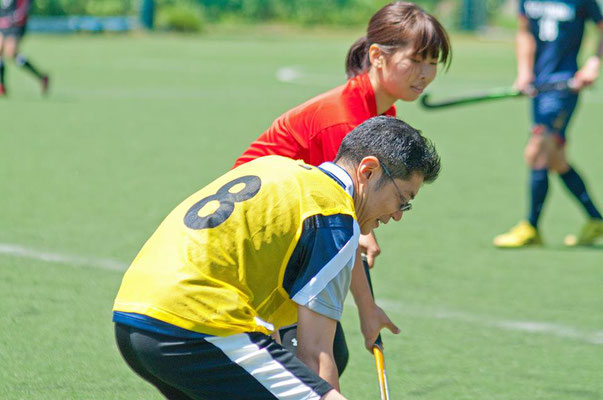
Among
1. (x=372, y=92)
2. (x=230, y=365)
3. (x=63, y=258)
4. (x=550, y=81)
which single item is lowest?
(x=63, y=258)

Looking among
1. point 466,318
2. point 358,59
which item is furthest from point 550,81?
point 358,59

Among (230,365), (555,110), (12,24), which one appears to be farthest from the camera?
(12,24)

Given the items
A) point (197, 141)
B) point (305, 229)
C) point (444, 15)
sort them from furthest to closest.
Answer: point (444, 15) < point (197, 141) < point (305, 229)

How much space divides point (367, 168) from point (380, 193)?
85 millimetres

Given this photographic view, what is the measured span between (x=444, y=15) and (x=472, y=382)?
104 ft

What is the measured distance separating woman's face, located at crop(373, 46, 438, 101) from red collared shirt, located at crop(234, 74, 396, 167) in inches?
2.9

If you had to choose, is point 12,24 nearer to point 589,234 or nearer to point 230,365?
point 589,234

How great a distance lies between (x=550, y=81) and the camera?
7.45 metres

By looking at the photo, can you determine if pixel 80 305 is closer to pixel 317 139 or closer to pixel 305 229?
pixel 317 139

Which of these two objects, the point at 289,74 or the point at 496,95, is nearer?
the point at 496,95

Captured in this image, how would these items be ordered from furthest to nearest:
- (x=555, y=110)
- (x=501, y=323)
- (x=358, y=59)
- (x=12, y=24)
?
(x=12, y=24) < (x=555, y=110) < (x=501, y=323) < (x=358, y=59)

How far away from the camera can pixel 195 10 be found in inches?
1240

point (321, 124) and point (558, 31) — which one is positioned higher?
point (321, 124)

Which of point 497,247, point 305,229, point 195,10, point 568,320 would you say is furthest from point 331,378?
point 195,10
